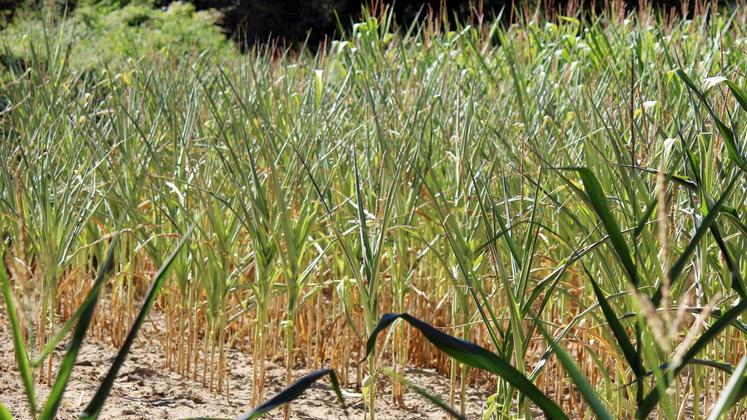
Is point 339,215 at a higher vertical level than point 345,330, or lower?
higher

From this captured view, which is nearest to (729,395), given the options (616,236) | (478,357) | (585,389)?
(585,389)

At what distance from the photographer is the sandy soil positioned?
2.50 metres

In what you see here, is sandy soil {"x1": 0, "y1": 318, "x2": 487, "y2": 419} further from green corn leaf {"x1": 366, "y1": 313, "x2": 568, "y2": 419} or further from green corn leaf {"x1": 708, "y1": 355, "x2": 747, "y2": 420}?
green corn leaf {"x1": 708, "y1": 355, "x2": 747, "y2": 420}

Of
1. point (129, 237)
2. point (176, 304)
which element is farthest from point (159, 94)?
point (176, 304)

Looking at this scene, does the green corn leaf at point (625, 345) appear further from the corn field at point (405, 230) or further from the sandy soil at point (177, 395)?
the sandy soil at point (177, 395)

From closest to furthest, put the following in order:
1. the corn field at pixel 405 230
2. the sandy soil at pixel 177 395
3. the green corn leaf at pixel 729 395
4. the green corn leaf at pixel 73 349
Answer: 1. the green corn leaf at pixel 729 395
2. the green corn leaf at pixel 73 349
3. the corn field at pixel 405 230
4. the sandy soil at pixel 177 395

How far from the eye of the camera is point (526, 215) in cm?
246

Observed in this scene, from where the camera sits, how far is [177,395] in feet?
8.68

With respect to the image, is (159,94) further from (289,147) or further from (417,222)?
(417,222)

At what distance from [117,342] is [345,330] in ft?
2.94

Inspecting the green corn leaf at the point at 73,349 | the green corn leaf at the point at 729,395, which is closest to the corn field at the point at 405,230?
the green corn leaf at the point at 729,395

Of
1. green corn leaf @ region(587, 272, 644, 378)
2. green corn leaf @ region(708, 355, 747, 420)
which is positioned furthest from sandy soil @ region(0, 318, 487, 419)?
green corn leaf @ region(708, 355, 747, 420)

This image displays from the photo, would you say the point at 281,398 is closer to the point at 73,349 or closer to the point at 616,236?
the point at 73,349

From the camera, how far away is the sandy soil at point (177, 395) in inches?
98.6
